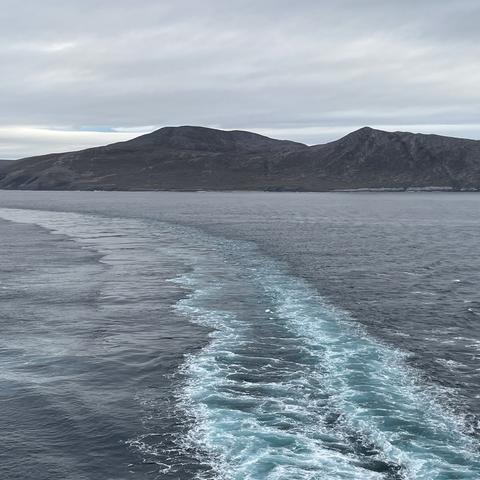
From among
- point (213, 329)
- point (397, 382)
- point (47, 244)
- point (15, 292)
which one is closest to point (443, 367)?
point (397, 382)

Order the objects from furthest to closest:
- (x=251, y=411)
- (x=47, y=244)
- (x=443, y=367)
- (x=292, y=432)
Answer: (x=47, y=244)
(x=443, y=367)
(x=251, y=411)
(x=292, y=432)

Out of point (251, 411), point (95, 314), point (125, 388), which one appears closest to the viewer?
point (251, 411)

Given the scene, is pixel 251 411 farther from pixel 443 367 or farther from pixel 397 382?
pixel 443 367

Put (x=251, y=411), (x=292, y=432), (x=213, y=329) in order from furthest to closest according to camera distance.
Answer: (x=213, y=329)
(x=251, y=411)
(x=292, y=432)

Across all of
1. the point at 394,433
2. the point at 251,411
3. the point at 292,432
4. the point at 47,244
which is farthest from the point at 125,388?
the point at 47,244

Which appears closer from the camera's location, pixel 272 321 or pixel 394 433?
pixel 394 433

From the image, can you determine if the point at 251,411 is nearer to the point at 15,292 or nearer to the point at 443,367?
the point at 443,367
